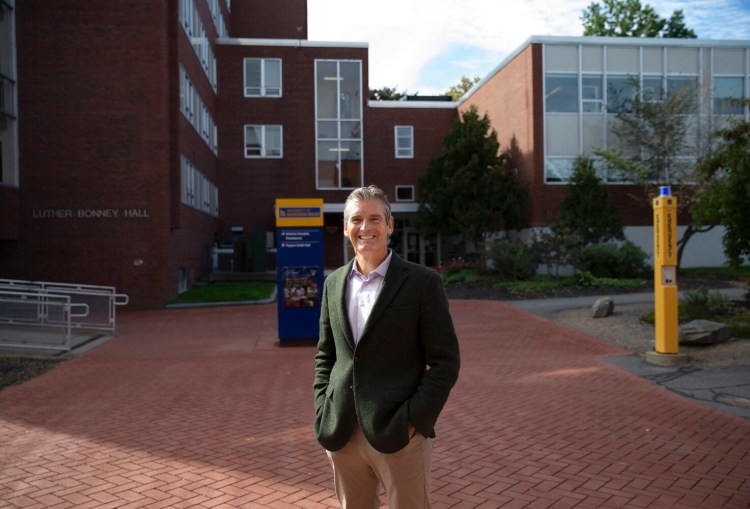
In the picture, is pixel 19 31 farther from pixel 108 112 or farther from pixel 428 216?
pixel 428 216

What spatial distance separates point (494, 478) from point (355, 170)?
30.9 meters

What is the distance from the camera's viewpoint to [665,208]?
9.91 metres

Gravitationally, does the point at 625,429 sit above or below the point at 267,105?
below

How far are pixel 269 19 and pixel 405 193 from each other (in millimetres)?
15374

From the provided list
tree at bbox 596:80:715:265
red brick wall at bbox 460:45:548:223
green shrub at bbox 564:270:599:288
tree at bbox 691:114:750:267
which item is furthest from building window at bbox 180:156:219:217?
tree at bbox 691:114:750:267

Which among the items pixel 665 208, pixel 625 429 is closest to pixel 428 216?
pixel 665 208

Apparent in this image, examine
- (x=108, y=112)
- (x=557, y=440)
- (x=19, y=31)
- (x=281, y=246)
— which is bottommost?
(x=557, y=440)

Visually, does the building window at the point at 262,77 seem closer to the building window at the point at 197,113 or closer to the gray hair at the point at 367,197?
the building window at the point at 197,113

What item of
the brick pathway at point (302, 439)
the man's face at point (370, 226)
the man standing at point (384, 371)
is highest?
the man's face at point (370, 226)

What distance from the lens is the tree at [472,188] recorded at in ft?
90.2

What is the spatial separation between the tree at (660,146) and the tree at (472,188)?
4029 millimetres

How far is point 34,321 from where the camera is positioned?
12.9 metres

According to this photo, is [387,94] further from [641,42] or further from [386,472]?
[386,472]

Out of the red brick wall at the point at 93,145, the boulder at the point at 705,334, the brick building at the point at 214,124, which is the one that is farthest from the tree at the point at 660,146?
the red brick wall at the point at 93,145
